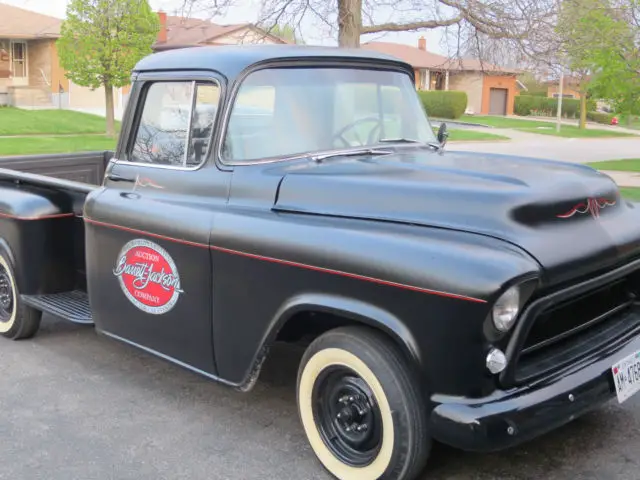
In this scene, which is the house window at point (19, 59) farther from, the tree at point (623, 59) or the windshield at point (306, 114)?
the windshield at point (306, 114)

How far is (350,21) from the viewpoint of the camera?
11648 mm

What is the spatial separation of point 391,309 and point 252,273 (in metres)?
0.77

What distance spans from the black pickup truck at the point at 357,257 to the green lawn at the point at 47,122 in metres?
21.9

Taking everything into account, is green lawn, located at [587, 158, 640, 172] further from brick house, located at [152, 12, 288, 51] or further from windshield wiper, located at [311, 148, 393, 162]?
brick house, located at [152, 12, 288, 51]

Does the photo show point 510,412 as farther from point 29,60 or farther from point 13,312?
point 29,60

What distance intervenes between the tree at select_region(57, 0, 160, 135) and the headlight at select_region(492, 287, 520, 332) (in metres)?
22.4

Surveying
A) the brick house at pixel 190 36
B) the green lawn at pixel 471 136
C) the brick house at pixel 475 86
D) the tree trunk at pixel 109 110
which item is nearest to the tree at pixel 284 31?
the tree trunk at pixel 109 110

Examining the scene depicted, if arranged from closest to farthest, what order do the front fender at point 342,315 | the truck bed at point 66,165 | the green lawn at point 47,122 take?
1. the front fender at point 342,315
2. the truck bed at point 66,165
3. the green lawn at point 47,122

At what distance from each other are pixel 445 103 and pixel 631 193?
32.7 metres

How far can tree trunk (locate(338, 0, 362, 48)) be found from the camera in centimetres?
1163

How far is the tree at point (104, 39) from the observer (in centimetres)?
2353

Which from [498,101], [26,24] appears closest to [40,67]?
[26,24]

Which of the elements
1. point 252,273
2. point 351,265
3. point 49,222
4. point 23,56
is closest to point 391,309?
point 351,265

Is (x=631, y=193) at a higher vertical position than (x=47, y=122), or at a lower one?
lower
